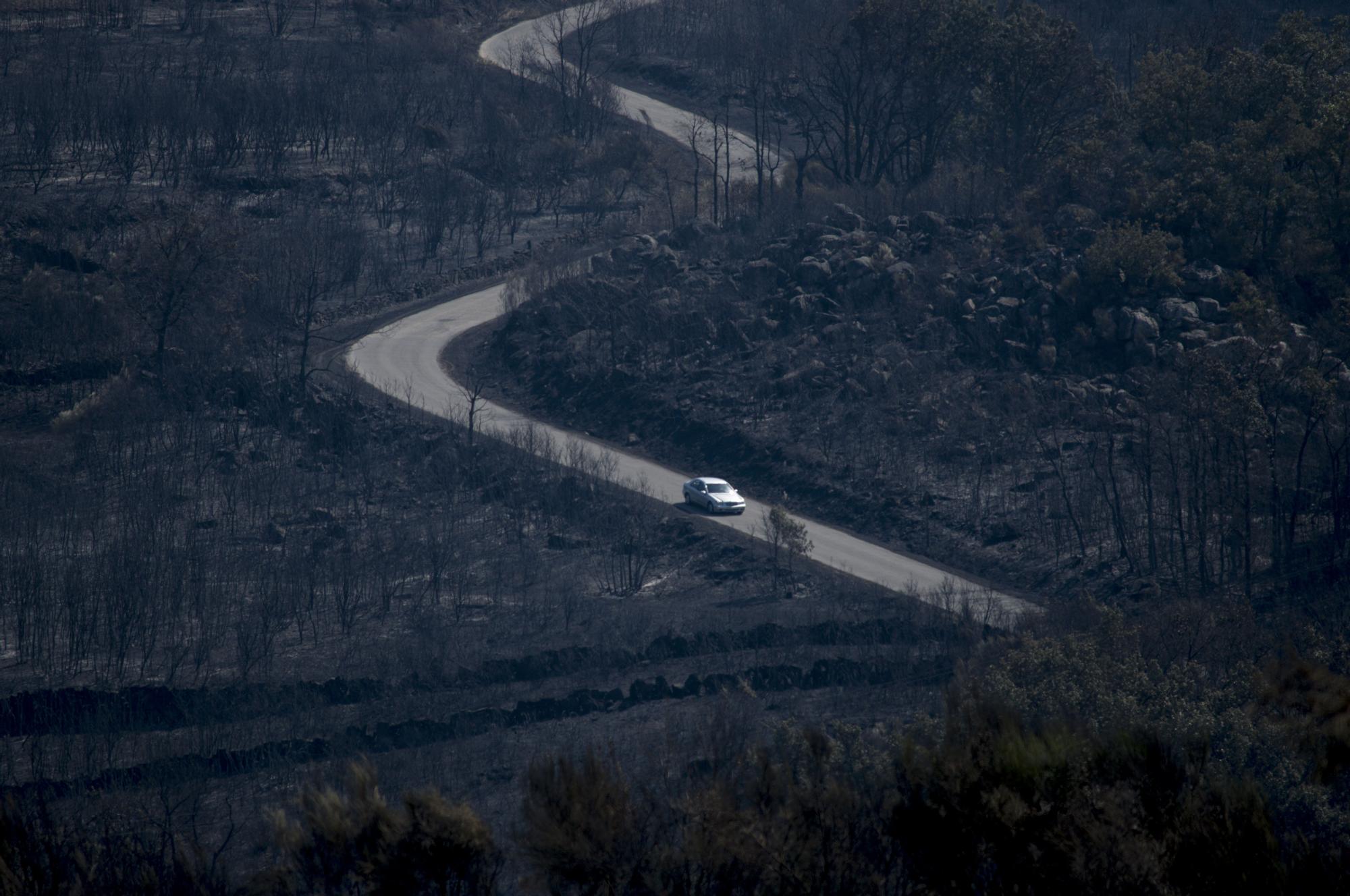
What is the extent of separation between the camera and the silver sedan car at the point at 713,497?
39.0 meters

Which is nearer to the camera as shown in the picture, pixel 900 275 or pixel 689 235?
pixel 900 275

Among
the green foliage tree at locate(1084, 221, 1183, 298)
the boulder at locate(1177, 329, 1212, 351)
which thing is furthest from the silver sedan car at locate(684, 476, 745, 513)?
the green foliage tree at locate(1084, 221, 1183, 298)

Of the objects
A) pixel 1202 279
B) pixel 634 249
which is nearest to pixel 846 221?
pixel 634 249

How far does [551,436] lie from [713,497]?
304 inches

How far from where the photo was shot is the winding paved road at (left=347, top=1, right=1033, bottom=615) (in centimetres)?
3456

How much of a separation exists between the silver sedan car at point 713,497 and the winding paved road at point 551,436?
0.31 meters

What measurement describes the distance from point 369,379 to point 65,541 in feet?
46.8

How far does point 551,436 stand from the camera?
4444 centimetres

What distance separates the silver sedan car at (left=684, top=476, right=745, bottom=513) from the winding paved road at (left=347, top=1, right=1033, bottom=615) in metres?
0.31

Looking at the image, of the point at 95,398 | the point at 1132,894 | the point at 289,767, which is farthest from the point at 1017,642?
the point at 95,398

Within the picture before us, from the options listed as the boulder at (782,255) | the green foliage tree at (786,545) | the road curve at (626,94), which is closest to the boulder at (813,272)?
the boulder at (782,255)

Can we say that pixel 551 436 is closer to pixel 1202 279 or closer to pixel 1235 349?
pixel 1235 349

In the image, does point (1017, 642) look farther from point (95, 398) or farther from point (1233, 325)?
point (95, 398)

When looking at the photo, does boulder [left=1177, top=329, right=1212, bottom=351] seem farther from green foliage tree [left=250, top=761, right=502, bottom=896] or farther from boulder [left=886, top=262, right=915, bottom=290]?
green foliage tree [left=250, top=761, right=502, bottom=896]
